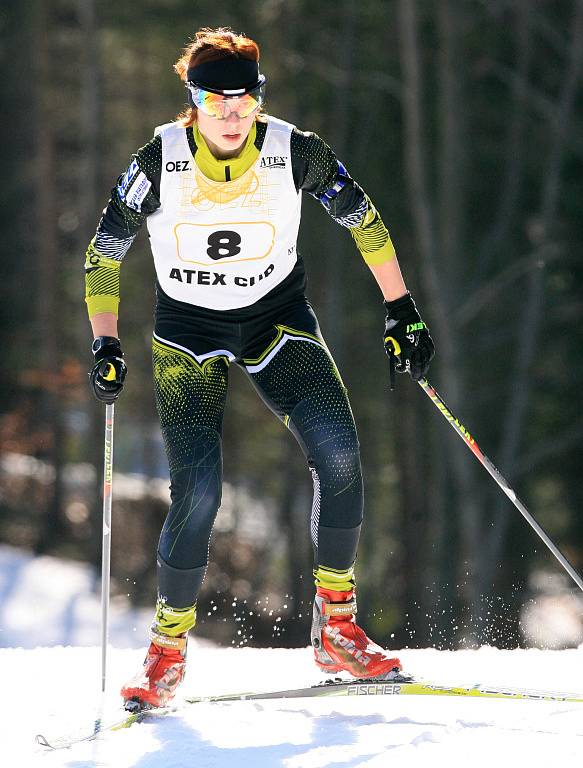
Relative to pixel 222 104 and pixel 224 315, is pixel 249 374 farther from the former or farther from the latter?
pixel 222 104

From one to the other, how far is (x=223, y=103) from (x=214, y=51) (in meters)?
0.21

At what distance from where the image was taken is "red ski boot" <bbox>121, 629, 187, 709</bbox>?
4.06 m

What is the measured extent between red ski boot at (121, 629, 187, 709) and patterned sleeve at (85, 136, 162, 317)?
1243 mm

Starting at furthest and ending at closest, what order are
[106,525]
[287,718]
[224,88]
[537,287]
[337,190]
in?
1. [537,287]
2. [106,525]
3. [337,190]
4. [287,718]
5. [224,88]

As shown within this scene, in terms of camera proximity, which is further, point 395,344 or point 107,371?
point 395,344

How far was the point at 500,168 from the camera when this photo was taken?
52.0 ft

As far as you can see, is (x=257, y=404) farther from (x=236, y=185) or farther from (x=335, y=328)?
(x=236, y=185)

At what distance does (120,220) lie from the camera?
4195 mm

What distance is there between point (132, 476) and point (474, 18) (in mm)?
13565

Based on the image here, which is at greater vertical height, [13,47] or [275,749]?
[13,47]

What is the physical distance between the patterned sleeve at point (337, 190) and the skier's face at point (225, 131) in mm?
219

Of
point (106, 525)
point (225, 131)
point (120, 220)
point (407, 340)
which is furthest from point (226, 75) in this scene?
point (106, 525)

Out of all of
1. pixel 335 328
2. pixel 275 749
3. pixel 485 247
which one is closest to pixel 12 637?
pixel 335 328

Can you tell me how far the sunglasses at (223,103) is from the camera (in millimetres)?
Answer: 3910
